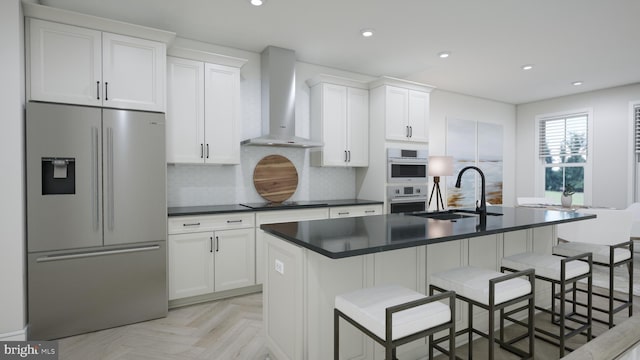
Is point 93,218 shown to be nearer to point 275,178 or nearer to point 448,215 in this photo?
point 275,178

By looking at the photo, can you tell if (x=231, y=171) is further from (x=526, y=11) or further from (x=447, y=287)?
(x=526, y=11)

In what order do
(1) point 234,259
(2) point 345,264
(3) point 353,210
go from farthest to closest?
(3) point 353,210
(1) point 234,259
(2) point 345,264

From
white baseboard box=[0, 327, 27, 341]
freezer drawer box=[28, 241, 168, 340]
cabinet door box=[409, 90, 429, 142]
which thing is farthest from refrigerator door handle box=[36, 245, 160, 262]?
cabinet door box=[409, 90, 429, 142]

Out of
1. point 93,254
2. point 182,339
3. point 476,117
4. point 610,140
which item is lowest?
point 182,339

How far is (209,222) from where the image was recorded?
131 inches

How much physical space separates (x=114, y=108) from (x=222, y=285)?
1.93m

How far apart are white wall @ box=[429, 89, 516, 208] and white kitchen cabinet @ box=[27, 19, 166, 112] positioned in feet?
14.5

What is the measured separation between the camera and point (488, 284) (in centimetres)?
184

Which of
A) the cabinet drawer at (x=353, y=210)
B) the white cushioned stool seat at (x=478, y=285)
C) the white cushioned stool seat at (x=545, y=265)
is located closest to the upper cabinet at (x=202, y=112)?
the cabinet drawer at (x=353, y=210)

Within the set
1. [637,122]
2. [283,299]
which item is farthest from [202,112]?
[637,122]

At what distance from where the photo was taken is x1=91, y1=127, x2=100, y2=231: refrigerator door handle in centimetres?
274

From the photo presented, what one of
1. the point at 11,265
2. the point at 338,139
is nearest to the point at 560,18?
the point at 338,139

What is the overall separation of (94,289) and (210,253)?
0.97 meters

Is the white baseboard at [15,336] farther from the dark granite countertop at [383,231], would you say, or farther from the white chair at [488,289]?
the white chair at [488,289]
